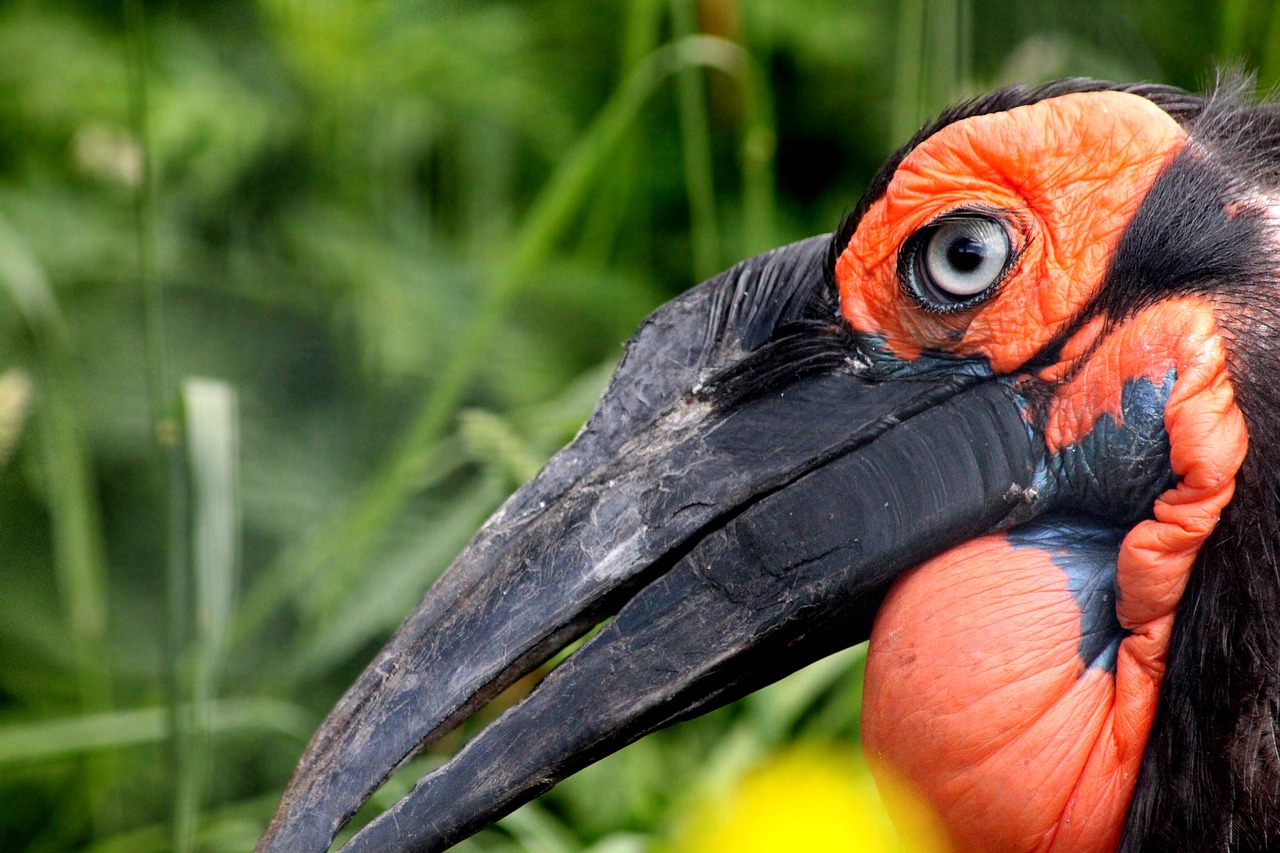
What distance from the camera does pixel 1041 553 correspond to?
195 cm

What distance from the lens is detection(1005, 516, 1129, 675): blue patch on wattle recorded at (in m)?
1.91

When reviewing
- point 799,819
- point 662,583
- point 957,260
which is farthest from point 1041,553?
point 799,819

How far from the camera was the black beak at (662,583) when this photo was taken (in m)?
1.92

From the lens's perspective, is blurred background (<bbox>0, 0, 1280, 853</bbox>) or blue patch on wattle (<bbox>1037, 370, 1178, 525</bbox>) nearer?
blue patch on wattle (<bbox>1037, 370, 1178, 525</bbox>)

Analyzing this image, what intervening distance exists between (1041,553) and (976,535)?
9 cm

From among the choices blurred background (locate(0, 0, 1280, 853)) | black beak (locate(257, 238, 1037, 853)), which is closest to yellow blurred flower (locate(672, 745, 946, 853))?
black beak (locate(257, 238, 1037, 853))

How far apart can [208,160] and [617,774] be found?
1.89 m

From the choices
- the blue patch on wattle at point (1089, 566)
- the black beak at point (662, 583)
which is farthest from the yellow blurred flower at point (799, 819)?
the blue patch on wattle at point (1089, 566)

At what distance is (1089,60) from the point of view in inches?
150

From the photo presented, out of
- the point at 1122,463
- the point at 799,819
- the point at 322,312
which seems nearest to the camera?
the point at 799,819

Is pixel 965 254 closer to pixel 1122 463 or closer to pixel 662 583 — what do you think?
pixel 1122 463

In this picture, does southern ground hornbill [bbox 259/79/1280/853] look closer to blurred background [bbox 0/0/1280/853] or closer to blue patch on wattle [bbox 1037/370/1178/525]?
blue patch on wattle [bbox 1037/370/1178/525]

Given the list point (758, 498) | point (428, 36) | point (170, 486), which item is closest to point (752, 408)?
point (758, 498)

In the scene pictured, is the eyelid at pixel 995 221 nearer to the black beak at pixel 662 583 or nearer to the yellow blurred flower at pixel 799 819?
the black beak at pixel 662 583
